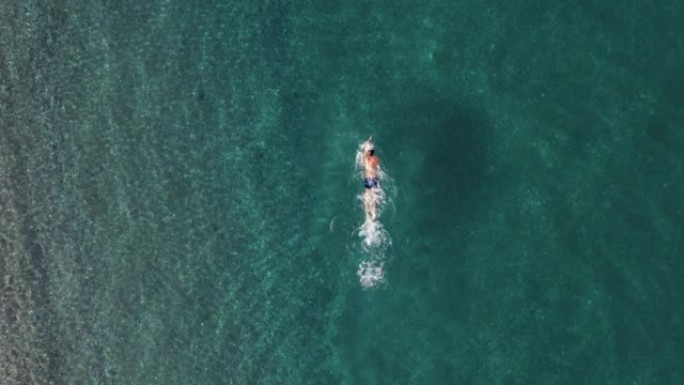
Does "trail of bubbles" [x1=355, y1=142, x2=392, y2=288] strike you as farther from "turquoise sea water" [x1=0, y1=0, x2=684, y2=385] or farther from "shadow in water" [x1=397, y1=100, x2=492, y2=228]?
"shadow in water" [x1=397, y1=100, x2=492, y2=228]

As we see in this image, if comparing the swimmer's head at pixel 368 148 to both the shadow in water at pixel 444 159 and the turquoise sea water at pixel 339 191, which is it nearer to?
the turquoise sea water at pixel 339 191

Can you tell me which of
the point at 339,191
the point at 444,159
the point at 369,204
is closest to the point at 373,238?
the point at 369,204

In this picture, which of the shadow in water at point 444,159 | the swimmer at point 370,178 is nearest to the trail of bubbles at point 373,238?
the swimmer at point 370,178

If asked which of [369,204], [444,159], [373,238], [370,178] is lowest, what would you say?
[373,238]

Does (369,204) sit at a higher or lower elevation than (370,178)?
lower

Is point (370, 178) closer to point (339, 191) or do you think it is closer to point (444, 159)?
point (339, 191)

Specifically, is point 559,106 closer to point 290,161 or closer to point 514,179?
point 514,179

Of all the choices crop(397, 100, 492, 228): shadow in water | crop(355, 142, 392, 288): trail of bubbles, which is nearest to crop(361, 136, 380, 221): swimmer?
crop(355, 142, 392, 288): trail of bubbles
